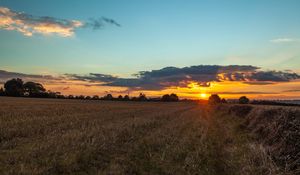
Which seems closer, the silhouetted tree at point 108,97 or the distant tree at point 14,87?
the distant tree at point 14,87

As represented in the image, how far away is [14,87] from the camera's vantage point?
5502 inches

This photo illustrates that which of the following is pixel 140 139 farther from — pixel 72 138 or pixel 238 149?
pixel 238 149

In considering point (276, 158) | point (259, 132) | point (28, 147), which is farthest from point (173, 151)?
point (259, 132)

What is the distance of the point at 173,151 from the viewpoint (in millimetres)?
15000

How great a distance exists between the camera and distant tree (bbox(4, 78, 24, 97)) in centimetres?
13662

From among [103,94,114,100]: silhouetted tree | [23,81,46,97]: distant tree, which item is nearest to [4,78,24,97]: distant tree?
[23,81,46,97]: distant tree

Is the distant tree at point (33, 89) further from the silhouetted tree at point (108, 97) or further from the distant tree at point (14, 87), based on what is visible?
the silhouetted tree at point (108, 97)

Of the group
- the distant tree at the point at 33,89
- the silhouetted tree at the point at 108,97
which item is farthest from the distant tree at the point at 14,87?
the silhouetted tree at the point at 108,97

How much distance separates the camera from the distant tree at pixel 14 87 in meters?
137

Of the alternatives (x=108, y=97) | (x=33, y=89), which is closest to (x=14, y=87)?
(x=33, y=89)

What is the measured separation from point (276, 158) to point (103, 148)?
6.64m

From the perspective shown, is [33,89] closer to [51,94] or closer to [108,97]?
[51,94]

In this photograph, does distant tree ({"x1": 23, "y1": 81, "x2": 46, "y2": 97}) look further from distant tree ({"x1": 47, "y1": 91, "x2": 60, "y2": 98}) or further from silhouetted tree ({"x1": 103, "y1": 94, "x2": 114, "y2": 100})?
silhouetted tree ({"x1": 103, "y1": 94, "x2": 114, "y2": 100})

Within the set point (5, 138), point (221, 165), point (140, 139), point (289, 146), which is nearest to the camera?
point (221, 165)
